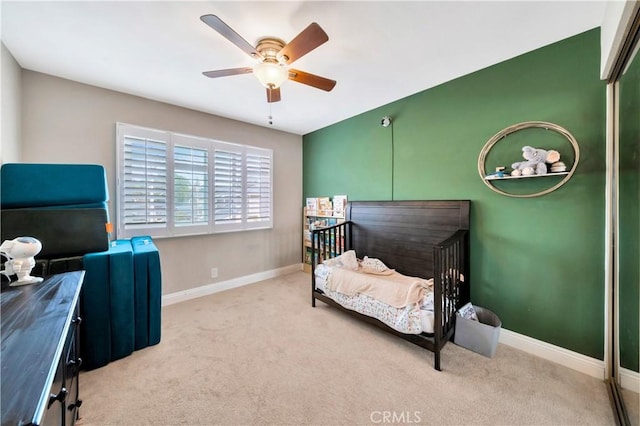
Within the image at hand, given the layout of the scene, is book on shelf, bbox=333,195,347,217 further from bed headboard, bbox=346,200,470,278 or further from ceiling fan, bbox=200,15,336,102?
ceiling fan, bbox=200,15,336,102

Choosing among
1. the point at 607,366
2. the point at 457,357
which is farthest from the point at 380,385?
the point at 607,366

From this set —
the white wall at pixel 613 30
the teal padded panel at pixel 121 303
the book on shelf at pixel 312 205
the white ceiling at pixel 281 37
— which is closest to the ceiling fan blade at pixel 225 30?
the white ceiling at pixel 281 37

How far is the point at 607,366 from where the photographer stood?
1.70 metres

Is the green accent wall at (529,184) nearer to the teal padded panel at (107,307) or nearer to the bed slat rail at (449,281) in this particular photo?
the bed slat rail at (449,281)

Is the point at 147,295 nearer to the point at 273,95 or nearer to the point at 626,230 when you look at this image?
the point at 273,95

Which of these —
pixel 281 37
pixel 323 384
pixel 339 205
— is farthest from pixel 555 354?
pixel 281 37

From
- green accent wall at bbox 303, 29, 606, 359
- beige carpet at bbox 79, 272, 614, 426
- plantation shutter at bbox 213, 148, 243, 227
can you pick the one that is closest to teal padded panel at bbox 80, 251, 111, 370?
beige carpet at bbox 79, 272, 614, 426

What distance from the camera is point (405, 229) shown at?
2762 millimetres

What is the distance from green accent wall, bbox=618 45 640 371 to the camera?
1.39m

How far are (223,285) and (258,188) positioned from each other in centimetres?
147

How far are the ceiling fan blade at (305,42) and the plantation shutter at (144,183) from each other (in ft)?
6.66

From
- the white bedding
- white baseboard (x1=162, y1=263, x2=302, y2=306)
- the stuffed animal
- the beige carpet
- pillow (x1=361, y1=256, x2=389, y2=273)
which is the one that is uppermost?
the stuffed animal

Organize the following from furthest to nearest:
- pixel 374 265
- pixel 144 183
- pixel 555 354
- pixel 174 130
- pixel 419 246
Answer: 1. pixel 174 130
2. pixel 374 265
3. pixel 144 183
4. pixel 419 246
5. pixel 555 354

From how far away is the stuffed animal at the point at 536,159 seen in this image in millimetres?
1829
